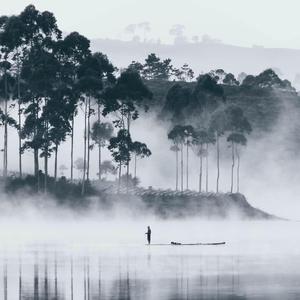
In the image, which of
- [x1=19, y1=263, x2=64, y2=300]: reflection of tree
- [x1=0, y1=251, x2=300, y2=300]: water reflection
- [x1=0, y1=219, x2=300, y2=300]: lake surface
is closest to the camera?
[x1=19, y1=263, x2=64, y2=300]: reflection of tree

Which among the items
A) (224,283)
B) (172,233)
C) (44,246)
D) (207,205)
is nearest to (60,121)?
(207,205)

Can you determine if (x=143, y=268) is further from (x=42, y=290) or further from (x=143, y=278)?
(x=42, y=290)

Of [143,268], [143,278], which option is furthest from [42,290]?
[143,268]

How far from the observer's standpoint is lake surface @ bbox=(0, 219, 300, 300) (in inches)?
1751

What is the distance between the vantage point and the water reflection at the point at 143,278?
43.7m

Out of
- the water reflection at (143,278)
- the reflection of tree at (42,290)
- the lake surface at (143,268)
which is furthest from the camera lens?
the lake surface at (143,268)

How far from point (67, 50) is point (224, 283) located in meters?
93.1

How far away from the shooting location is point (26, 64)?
13750 centimetres

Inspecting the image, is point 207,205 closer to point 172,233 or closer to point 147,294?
point 172,233

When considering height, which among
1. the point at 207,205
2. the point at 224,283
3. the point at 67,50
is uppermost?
the point at 67,50

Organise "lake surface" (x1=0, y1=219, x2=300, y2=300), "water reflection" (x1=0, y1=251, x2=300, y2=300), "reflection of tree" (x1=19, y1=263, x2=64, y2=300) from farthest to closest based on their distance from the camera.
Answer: "lake surface" (x1=0, y1=219, x2=300, y2=300) < "water reflection" (x1=0, y1=251, x2=300, y2=300) < "reflection of tree" (x1=19, y1=263, x2=64, y2=300)

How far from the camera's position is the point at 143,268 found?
184 ft

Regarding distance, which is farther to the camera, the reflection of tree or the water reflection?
the water reflection

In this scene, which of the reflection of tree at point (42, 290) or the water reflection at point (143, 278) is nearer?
the reflection of tree at point (42, 290)
